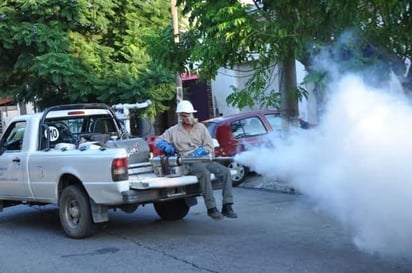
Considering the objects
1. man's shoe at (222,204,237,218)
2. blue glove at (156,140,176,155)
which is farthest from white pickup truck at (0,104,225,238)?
man's shoe at (222,204,237,218)

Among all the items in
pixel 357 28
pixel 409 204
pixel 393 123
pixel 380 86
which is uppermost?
pixel 357 28

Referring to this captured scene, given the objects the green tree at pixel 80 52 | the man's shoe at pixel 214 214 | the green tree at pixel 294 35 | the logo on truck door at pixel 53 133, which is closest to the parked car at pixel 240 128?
the green tree at pixel 294 35

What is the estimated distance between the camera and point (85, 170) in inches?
326

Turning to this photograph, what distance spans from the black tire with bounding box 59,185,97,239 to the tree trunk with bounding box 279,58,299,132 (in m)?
3.81

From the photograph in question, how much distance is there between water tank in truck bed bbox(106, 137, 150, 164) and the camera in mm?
8719

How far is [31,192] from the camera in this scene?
9.38m

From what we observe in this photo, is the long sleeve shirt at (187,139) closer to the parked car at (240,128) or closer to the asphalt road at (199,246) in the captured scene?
the asphalt road at (199,246)

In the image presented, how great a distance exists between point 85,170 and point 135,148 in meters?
0.84

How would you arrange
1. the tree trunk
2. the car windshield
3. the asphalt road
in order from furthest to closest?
the car windshield
the tree trunk
the asphalt road

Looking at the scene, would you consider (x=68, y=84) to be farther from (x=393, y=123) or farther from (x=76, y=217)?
(x=393, y=123)

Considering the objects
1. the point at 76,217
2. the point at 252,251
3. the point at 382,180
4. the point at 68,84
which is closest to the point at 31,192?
the point at 76,217

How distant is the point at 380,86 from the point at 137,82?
39.5ft

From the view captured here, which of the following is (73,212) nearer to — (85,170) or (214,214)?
(85,170)

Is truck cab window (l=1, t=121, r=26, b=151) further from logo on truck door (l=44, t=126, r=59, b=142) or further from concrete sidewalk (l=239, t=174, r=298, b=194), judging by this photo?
concrete sidewalk (l=239, t=174, r=298, b=194)
